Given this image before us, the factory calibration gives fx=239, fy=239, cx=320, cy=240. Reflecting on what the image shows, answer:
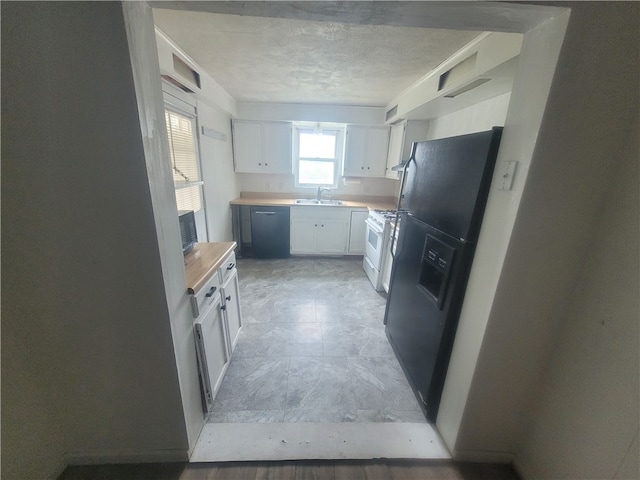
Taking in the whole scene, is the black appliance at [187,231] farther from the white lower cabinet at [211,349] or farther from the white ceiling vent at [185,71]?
the white ceiling vent at [185,71]

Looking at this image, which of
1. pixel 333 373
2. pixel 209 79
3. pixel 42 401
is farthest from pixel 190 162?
pixel 333 373

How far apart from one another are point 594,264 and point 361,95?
3.00 meters

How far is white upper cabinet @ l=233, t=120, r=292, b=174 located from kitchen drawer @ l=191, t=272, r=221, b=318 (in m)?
2.84

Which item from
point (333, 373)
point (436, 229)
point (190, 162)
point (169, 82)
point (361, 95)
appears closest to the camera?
point (436, 229)

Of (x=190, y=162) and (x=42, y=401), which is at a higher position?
(x=190, y=162)

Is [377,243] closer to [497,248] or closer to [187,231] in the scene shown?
[497,248]

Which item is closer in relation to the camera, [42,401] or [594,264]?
[594,264]

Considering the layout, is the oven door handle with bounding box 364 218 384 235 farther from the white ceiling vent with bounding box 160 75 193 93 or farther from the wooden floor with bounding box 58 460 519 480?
the white ceiling vent with bounding box 160 75 193 93

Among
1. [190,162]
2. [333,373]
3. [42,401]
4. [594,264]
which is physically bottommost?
[333,373]

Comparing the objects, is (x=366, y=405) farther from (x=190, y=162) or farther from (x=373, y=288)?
(x=190, y=162)

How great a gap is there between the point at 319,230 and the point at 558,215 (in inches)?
123

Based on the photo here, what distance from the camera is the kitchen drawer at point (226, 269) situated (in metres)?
1.64

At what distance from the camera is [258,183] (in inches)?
169

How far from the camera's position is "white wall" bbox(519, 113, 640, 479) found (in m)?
0.84
